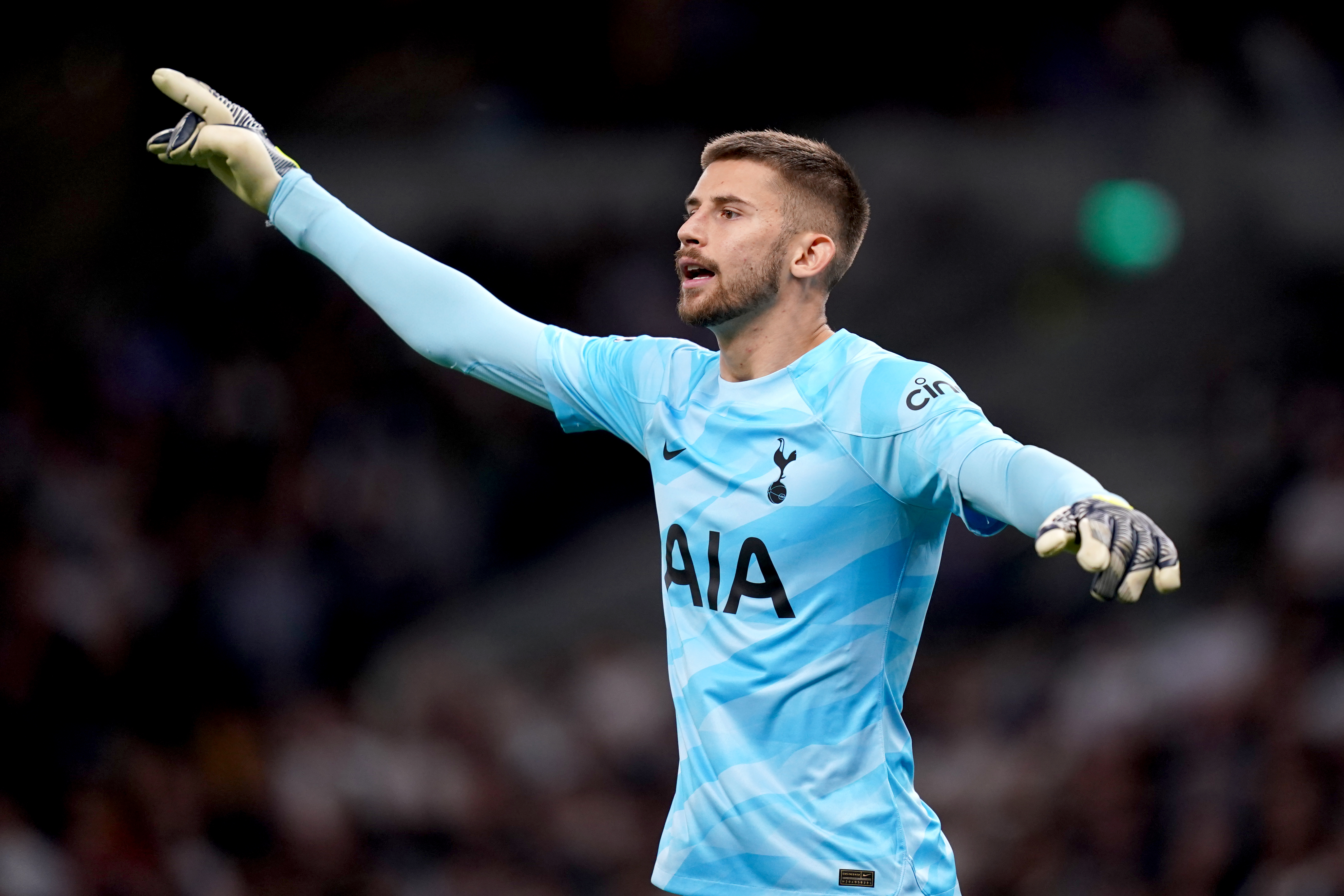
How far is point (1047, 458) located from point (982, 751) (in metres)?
5.59

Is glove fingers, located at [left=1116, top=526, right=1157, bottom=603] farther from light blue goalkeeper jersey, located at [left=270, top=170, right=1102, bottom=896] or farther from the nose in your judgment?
the nose

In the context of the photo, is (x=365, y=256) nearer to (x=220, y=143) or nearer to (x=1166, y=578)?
(x=220, y=143)

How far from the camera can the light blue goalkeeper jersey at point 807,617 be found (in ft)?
10.4

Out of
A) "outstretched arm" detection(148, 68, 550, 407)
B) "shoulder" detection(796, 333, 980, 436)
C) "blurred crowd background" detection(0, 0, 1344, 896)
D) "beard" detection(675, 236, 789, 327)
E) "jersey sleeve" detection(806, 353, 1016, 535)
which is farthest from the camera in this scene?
"blurred crowd background" detection(0, 0, 1344, 896)

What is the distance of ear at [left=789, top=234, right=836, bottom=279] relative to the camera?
3.55m

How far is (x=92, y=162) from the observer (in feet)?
32.3

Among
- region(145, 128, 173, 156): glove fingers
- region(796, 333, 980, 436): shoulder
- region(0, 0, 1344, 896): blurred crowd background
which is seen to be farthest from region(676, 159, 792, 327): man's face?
region(0, 0, 1344, 896): blurred crowd background

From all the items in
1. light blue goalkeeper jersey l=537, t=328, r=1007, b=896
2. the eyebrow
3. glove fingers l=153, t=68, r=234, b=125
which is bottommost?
light blue goalkeeper jersey l=537, t=328, r=1007, b=896

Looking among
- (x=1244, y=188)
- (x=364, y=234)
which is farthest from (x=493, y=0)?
(x=364, y=234)

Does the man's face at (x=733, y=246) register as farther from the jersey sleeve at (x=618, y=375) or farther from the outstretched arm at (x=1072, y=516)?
the outstretched arm at (x=1072, y=516)

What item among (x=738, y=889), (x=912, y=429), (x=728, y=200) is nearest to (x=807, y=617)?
(x=912, y=429)

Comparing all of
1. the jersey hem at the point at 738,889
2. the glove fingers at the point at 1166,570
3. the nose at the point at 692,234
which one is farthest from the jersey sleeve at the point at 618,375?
the glove fingers at the point at 1166,570

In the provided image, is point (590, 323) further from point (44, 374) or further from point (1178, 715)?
point (1178, 715)

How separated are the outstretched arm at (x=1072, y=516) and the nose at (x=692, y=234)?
1002mm
